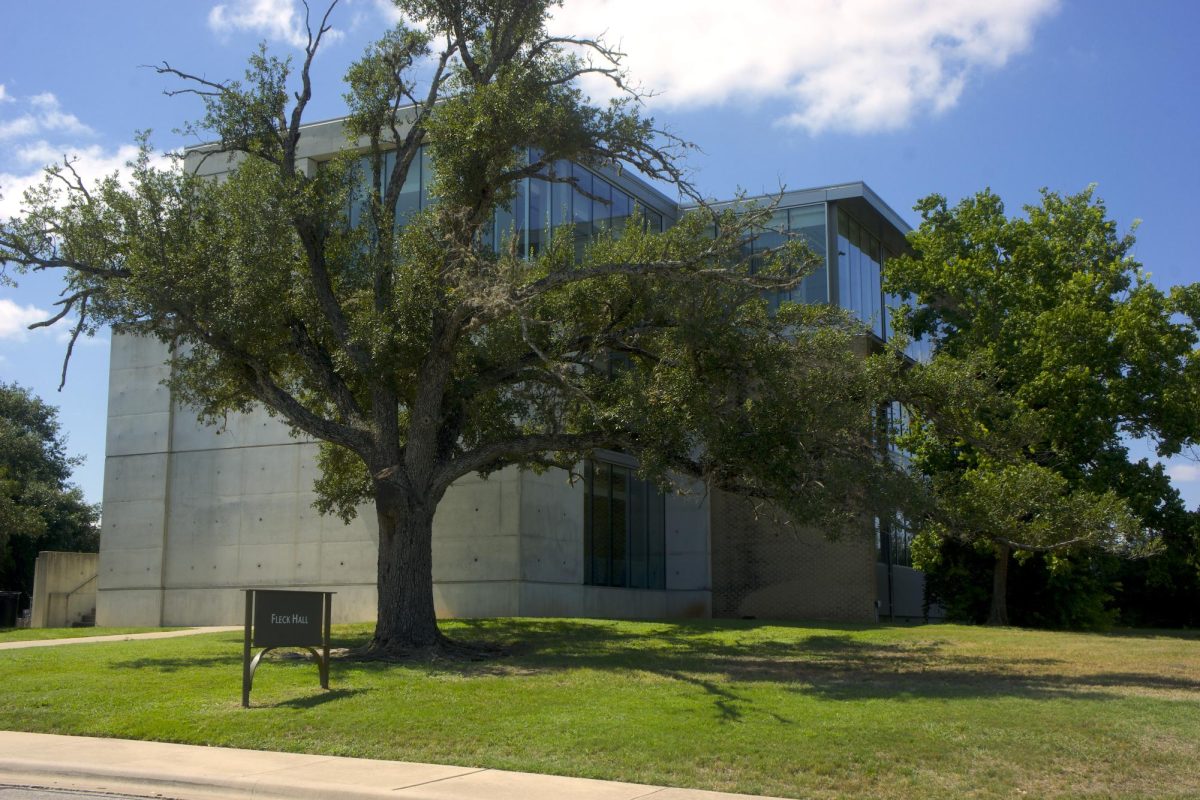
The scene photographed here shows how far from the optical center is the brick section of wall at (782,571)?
30.4m

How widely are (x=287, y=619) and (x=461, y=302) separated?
5.30 m

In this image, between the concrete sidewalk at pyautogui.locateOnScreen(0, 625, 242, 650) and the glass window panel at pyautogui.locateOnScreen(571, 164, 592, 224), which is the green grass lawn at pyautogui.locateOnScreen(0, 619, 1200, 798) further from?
the glass window panel at pyautogui.locateOnScreen(571, 164, 592, 224)

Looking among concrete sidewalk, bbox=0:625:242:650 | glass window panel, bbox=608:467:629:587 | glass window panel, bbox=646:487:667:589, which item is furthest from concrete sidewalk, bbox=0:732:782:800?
glass window panel, bbox=646:487:667:589

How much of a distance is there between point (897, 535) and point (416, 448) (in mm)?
19311

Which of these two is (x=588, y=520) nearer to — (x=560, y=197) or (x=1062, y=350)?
(x=560, y=197)

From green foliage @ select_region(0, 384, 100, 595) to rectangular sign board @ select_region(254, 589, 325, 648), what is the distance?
110 ft

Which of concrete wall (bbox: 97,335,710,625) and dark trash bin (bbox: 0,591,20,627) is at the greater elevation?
concrete wall (bbox: 97,335,710,625)

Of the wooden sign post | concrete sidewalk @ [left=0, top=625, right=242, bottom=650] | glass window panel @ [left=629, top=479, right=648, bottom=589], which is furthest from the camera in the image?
glass window panel @ [left=629, top=479, right=648, bottom=589]

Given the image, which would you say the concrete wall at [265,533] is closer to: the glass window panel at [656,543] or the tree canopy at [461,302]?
the glass window panel at [656,543]

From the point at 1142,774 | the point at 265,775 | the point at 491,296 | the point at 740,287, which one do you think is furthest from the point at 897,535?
the point at 265,775

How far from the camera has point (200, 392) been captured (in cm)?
2052

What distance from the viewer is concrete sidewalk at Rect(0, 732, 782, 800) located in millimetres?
9312

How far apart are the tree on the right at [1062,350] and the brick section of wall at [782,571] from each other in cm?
243

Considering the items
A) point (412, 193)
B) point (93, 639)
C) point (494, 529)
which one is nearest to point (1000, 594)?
point (494, 529)
